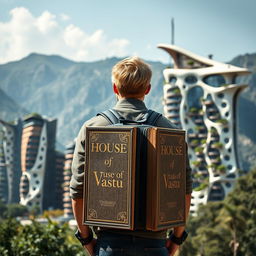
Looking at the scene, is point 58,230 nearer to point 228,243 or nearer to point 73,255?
point 73,255

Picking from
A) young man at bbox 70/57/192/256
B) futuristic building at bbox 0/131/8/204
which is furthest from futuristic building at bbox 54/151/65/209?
young man at bbox 70/57/192/256

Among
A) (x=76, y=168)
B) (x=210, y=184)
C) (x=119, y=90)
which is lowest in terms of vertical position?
(x=210, y=184)

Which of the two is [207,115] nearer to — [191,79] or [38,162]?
[191,79]

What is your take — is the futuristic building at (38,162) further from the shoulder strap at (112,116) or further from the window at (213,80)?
the shoulder strap at (112,116)

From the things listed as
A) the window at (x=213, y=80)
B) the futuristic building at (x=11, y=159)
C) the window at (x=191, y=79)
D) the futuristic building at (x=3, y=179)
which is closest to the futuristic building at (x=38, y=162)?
the futuristic building at (x=11, y=159)

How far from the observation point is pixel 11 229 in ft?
36.8

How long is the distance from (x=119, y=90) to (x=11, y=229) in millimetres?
8742

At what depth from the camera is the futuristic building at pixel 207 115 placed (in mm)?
62750

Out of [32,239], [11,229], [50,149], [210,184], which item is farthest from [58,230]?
[50,149]

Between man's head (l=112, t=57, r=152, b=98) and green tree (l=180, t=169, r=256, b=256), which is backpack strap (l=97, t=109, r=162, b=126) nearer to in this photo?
man's head (l=112, t=57, r=152, b=98)

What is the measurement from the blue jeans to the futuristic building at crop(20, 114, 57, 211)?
75330mm

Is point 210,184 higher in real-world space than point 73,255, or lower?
lower

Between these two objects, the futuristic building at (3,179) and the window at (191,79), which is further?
the futuristic building at (3,179)

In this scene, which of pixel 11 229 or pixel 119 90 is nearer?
pixel 119 90
